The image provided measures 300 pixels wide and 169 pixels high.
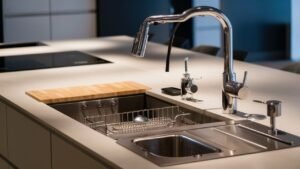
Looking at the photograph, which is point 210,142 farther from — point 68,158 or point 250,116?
point 68,158

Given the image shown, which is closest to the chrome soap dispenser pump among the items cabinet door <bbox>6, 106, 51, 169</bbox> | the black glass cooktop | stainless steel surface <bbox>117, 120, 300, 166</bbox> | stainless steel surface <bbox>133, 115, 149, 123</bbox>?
stainless steel surface <bbox>133, 115, 149, 123</bbox>

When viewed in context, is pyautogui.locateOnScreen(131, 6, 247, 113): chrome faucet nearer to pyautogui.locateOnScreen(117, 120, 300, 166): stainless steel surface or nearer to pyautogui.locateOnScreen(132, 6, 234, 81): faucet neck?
pyautogui.locateOnScreen(132, 6, 234, 81): faucet neck

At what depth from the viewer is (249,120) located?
8.83ft

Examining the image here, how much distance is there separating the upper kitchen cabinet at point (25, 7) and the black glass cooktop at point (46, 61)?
2791 mm

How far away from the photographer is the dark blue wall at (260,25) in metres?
8.98

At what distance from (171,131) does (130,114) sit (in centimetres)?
66

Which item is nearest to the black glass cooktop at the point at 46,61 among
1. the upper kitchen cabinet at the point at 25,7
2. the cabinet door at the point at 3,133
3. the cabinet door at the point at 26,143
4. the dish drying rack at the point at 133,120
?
the cabinet door at the point at 3,133

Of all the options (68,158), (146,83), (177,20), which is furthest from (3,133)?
(177,20)

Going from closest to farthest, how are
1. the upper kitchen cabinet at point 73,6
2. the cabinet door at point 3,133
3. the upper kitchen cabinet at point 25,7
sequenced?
the cabinet door at point 3,133, the upper kitchen cabinet at point 25,7, the upper kitchen cabinet at point 73,6

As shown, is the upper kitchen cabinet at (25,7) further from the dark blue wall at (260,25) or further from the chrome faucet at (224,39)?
the chrome faucet at (224,39)

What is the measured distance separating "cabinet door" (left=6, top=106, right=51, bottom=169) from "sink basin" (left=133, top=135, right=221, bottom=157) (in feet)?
1.42

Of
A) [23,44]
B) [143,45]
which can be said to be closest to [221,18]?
[143,45]

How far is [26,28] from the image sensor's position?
23.7 feet

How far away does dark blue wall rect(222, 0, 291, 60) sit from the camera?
8.98 metres
